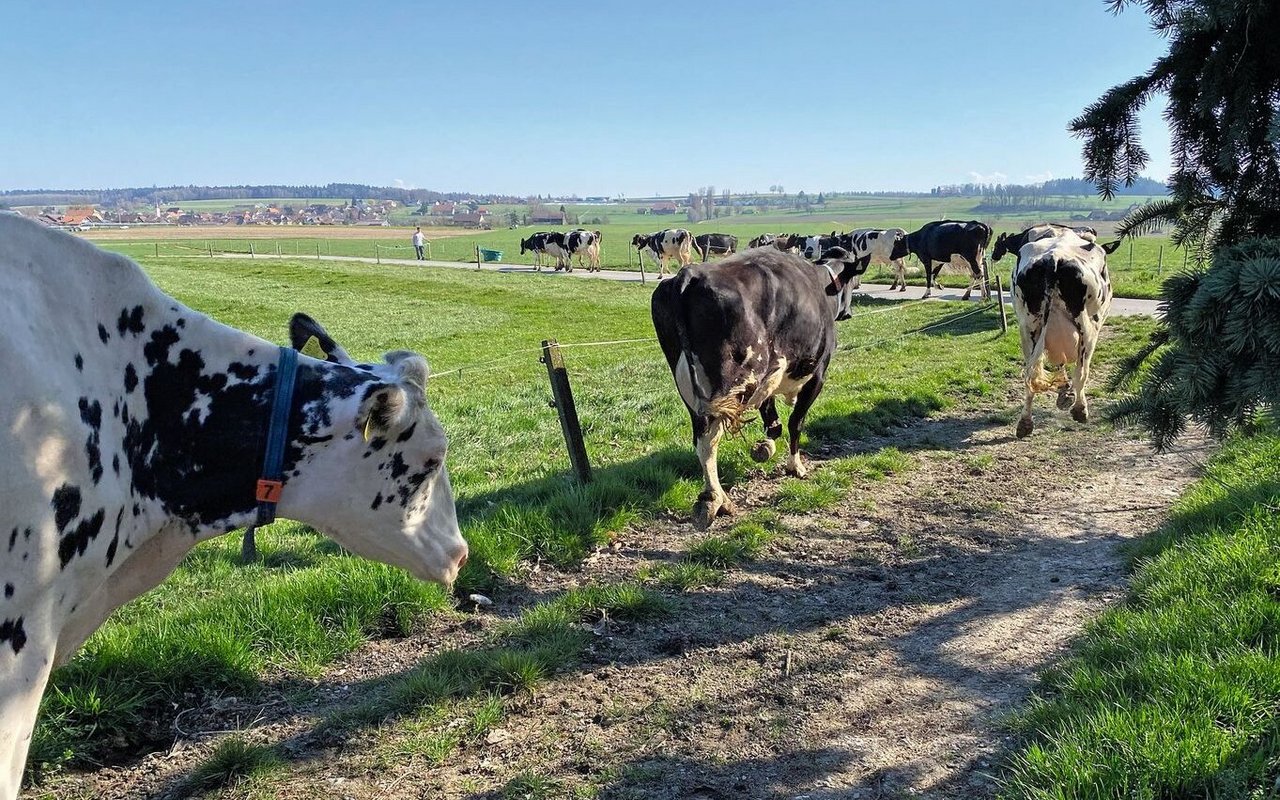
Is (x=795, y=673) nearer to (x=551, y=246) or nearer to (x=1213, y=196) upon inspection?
(x=1213, y=196)

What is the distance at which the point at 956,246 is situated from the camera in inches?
915

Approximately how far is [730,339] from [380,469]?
401 centimetres

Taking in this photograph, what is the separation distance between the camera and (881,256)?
26.8 m

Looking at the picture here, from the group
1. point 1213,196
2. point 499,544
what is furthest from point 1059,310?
point 499,544

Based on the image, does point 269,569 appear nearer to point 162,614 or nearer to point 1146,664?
point 162,614

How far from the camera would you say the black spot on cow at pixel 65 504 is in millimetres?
2172

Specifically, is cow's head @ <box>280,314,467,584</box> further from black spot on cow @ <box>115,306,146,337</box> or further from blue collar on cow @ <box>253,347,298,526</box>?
black spot on cow @ <box>115,306,146,337</box>

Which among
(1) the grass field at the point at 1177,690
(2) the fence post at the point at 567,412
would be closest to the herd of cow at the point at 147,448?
(1) the grass field at the point at 1177,690

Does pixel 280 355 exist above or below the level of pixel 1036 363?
above

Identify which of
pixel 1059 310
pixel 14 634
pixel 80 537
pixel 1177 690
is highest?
pixel 1059 310

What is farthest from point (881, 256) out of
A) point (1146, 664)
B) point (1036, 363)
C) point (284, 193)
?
point (284, 193)

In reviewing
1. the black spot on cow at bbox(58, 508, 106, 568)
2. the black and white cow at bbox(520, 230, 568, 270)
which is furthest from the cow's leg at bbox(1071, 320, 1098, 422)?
the black and white cow at bbox(520, 230, 568, 270)

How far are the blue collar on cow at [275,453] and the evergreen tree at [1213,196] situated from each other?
3.08 m

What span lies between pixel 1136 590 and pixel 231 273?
134 feet
